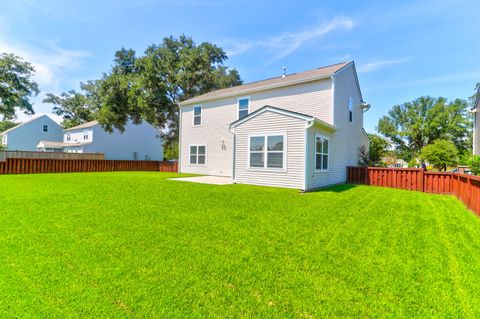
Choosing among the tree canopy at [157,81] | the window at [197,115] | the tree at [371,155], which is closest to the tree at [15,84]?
the tree canopy at [157,81]

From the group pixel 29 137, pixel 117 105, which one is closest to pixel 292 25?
pixel 117 105

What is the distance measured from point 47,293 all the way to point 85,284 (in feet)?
0.94

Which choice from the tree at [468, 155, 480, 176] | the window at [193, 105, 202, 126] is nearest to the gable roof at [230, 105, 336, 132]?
the tree at [468, 155, 480, 176]

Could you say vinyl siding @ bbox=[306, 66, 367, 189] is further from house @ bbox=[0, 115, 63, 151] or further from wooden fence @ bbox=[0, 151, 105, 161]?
house @ bbox=[0, 115, 63, 151]

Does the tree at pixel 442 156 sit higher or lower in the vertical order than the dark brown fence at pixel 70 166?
higher

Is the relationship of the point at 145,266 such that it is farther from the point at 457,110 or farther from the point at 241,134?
the point at 457,110

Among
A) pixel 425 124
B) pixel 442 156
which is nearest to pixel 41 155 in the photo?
pixel 442 156

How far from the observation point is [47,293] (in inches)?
83.5

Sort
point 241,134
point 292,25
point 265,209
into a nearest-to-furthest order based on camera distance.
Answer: point 265,209 → point 241,134 → point 292,25

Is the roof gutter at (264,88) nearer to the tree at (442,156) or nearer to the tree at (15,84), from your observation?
the tree at (442,156)

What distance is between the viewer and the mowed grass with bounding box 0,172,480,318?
2.03 metres

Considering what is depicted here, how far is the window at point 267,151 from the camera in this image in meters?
9.37

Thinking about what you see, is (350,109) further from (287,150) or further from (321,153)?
(287,150)

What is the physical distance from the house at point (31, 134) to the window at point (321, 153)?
39.3m
